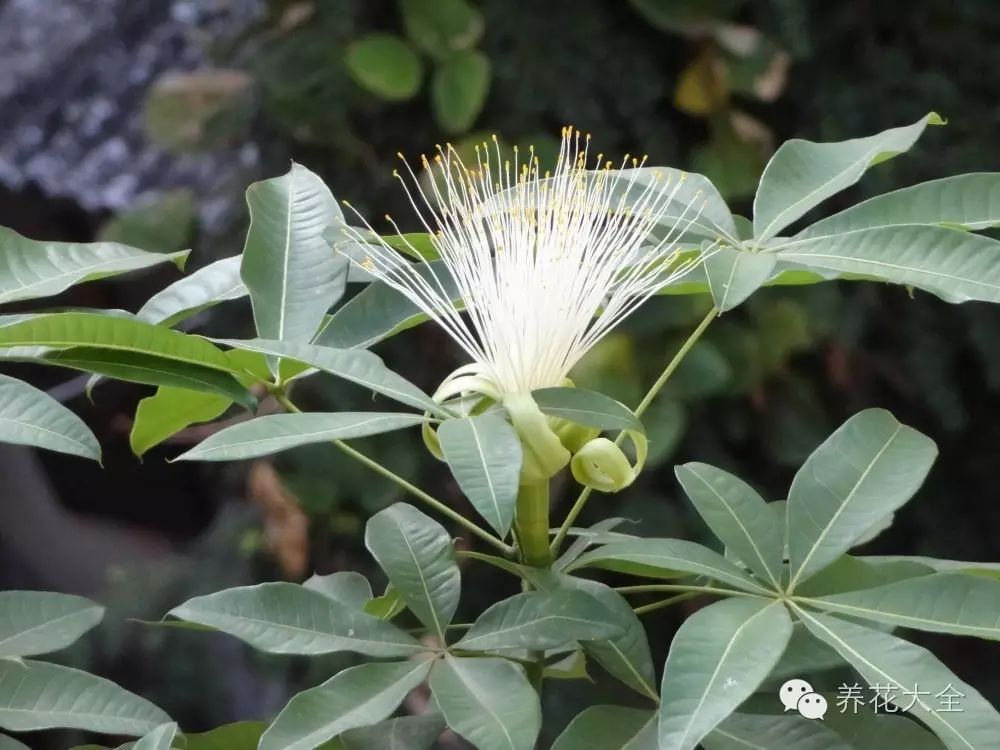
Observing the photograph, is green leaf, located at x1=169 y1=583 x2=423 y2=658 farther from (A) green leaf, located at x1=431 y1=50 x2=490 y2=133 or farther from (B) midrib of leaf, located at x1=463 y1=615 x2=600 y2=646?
(A) green leaf, located at x1=431 y1=50 x2=490 y2=133

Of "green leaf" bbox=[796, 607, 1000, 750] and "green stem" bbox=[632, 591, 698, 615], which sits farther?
"green stem" bbox=[632, 591, 698, 615]

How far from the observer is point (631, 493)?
105 cm

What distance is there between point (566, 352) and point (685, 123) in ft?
2.44

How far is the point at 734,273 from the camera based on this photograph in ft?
1.41

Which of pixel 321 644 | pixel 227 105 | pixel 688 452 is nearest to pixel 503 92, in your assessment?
pixel 227 105

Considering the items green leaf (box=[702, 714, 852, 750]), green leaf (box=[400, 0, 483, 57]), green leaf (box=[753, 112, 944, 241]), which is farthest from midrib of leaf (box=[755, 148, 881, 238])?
green leaf (box=[400, 0, 483, 57])

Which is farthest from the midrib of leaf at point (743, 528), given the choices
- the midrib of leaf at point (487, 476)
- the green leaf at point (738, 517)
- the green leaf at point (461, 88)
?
the green leaf at point (461, 88)

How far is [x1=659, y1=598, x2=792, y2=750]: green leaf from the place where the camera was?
30 cm

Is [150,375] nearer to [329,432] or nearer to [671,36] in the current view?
[329,432]

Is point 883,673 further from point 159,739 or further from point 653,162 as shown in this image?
point 653,162

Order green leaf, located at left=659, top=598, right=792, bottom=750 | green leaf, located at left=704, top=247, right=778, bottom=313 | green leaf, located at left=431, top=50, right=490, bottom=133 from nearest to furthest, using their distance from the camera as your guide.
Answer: green leaf, located at left=659, top=598, right=792, bottom=750 < green leaf, located at left=704, top=247, right=778, bottom=313 < green leaf, located at left=431, top=50, right=490, bottom=133

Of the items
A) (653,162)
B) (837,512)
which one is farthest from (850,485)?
(653,162)

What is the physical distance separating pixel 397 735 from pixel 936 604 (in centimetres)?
23

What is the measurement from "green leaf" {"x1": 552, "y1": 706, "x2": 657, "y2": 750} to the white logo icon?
71mm
